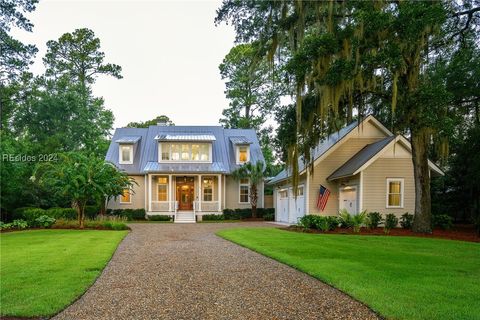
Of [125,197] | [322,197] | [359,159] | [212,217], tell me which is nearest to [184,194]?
[212,217]

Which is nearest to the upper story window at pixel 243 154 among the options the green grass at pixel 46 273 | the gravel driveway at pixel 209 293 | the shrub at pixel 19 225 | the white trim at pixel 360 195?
the white trim at pixel 360 195

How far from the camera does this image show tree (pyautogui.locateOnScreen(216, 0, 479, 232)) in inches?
303

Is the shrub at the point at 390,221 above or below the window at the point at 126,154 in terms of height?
below

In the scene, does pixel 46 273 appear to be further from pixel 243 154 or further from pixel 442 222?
pixel 243 154

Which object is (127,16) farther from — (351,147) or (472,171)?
(472,171)

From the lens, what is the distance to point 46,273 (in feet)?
21.7

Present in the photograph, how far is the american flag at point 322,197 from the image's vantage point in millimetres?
18094

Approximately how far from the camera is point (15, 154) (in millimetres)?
17156

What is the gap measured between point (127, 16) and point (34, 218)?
10.9 metres

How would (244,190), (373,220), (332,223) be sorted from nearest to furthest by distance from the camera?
(332,223)
(373,220)
(244,190)

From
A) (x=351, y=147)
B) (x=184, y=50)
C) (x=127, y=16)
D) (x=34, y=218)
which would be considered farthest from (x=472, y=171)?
(x=34, y=218)

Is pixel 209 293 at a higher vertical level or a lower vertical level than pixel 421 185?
lower

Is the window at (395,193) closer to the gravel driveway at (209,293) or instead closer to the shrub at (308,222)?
the shrub at (308,222)

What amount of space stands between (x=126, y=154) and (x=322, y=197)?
52.0ft
